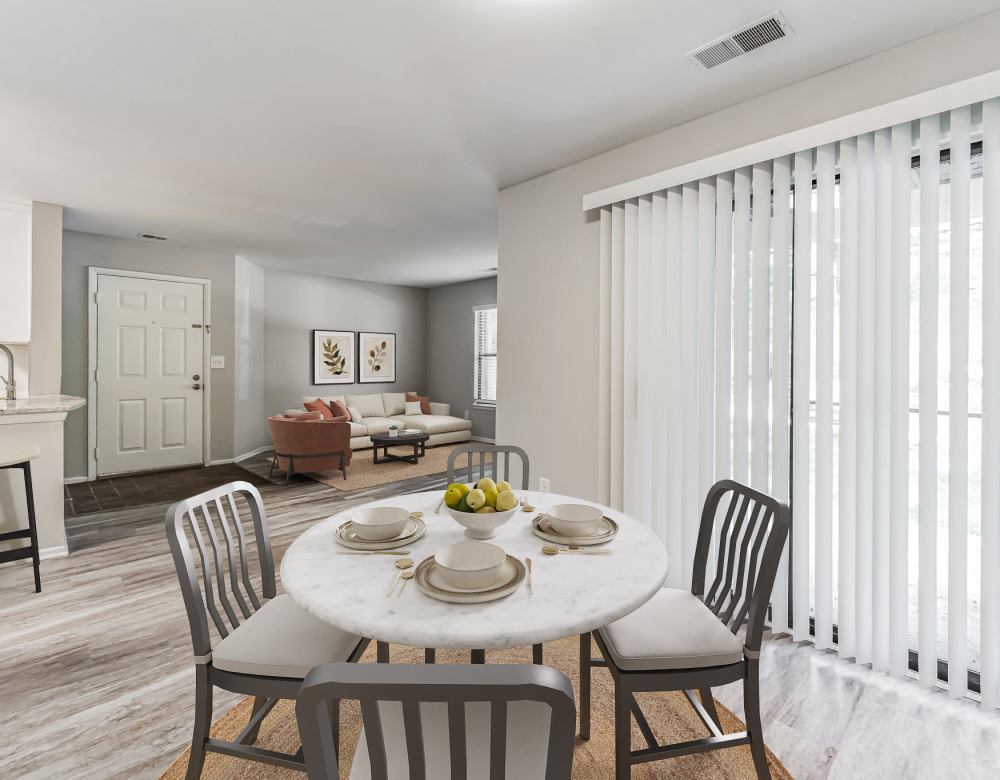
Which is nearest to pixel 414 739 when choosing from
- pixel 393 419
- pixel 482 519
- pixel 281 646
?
pixel 482 519

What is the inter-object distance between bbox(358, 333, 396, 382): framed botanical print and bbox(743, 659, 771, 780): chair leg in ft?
→ 24.5

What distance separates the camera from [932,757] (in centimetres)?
164

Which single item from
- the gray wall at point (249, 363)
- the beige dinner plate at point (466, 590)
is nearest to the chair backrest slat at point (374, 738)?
the beige dinner plate at point (466, 590)

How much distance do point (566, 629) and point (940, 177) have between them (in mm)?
2349

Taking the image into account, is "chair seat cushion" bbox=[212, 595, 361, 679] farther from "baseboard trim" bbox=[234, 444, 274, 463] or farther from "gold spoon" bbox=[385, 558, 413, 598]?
"baseboard trim" bbox=[234, 444, 274, 463]

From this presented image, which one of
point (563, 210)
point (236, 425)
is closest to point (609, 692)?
point (563, 210)

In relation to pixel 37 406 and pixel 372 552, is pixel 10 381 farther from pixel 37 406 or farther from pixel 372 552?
pixel 372 552

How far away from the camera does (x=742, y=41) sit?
78.7 inches

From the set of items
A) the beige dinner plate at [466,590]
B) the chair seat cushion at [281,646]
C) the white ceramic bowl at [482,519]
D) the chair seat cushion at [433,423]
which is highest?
the white ceramic bowl at [482,519]

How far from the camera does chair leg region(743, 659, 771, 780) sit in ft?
4.55

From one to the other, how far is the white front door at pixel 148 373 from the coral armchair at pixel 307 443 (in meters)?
1.33

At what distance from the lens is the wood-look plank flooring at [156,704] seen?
163 centimetres

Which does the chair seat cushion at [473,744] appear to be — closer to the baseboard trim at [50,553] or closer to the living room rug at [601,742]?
the living room rug at [601,742]

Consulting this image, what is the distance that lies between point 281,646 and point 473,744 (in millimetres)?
636
